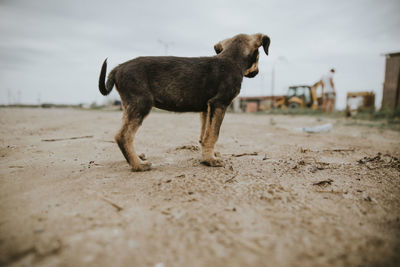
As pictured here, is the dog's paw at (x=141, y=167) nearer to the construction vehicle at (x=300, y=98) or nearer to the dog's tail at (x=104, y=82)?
the dog's tail at (x=104, y=82)

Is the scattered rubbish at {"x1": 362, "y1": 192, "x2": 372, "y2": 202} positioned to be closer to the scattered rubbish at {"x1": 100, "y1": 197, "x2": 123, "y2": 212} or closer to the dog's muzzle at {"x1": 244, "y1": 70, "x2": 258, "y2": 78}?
the scattered rubbish at {"x1": 100, "y1": 197, "x2": 123, "y2": 212}

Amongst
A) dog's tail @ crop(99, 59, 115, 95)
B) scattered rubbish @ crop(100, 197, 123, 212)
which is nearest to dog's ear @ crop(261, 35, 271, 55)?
dog's tail @ crop(99, 59, 115, 95)

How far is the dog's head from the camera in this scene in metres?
3.43

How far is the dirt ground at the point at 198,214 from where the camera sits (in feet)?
4.25

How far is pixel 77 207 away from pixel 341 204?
7.45 feet

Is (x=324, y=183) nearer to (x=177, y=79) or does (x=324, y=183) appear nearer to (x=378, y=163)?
(x=378, y=163)

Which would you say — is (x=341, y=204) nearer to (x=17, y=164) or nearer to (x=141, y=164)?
(x=141, y=164)

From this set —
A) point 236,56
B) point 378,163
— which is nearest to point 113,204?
point 236,56

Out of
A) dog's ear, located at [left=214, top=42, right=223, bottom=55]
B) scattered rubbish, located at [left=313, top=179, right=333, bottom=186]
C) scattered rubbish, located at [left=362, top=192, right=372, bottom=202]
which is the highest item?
dog's ear, located at [left=214, top=42, right=223, bottom=55]

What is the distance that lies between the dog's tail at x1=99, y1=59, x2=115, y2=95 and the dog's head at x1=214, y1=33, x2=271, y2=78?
1.75 m

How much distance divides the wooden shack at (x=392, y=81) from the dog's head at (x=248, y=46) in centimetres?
1372

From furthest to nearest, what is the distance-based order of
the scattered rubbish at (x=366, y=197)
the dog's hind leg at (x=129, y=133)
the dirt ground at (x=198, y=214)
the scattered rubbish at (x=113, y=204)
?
the dog's hind leg at (x=129, y=133)
the scattered rubbish at (x=366, y=197)
the scattered rubbish at (x=113, y=204)
the dirt ground at (x=198, y=214)

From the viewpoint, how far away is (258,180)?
2.47 metres

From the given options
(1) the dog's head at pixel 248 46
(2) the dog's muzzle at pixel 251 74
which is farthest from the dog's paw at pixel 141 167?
(2) the dog's muzzle at pixel 251 74
